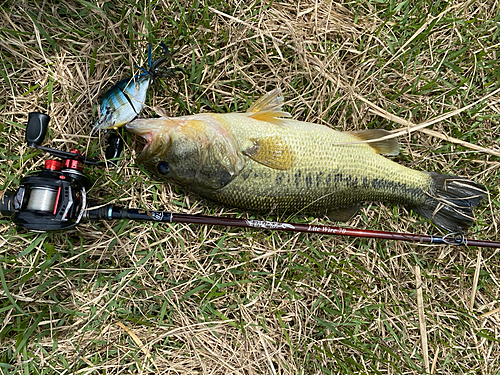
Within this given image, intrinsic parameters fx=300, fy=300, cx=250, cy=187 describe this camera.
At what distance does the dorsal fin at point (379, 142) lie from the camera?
2.63 metres

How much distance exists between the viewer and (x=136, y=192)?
2.64 meters

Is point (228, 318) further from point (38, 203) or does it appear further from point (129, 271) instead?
point (38, 203)

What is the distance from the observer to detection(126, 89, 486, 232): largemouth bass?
2.29 metres

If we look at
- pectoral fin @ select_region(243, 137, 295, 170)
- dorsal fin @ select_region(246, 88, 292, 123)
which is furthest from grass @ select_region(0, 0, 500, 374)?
pectoral fin @ select_region(243, 137, 295, 170)

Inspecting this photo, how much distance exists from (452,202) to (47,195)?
3.34 m

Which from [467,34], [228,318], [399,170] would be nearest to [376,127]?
[399,170]

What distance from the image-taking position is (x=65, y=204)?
2.15 m

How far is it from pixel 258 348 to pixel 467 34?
3.57m

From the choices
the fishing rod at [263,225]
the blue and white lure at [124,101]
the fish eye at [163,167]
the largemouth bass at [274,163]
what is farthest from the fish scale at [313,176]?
the blue and white lure at [124,101]

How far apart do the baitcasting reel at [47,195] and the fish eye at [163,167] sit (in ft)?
1.86

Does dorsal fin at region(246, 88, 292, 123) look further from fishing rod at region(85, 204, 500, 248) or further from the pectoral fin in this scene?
fishing rod at region(85, 204, 500, 248)

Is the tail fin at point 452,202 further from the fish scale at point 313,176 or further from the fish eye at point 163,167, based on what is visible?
the fish eye at point 163,167

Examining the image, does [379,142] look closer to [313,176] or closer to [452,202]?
[313,176]

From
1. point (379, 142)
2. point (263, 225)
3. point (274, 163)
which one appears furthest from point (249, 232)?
point (379, 142)
